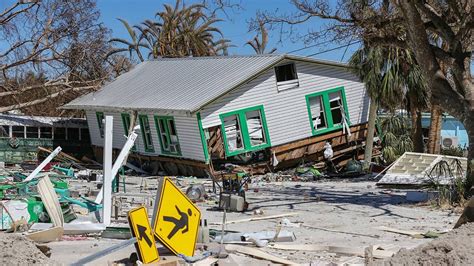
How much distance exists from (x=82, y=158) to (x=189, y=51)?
14.1 meters

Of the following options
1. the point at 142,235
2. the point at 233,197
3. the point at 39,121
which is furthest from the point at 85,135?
the point at 142,235

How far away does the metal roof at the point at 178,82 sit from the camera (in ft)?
84.7

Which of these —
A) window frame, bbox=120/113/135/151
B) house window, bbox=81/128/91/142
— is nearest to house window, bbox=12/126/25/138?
house window, bbox=81/128/91/142

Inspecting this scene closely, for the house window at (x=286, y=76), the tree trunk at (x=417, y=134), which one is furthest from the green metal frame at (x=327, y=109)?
the tree trunk at (x=417, y=134)

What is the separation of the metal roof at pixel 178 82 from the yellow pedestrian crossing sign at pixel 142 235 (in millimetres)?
16251

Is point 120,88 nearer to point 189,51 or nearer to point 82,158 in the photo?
point 82,158

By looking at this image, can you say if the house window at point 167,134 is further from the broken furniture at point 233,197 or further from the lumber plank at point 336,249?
the lumber plank at point 336,249

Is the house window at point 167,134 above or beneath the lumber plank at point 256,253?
above

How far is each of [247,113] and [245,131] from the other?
0.76 meters

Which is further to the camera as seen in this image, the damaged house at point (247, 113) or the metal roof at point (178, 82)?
the metal roof at point (178, 82)

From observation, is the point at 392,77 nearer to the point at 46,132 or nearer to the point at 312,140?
the point at 312,140

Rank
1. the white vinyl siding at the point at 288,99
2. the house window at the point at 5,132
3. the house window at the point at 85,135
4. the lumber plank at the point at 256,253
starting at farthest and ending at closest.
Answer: the house window at the point at 85,135
the house window at the point at 5,132
the white vinyl siding at the point at 288,99
the lumber plank at the point at 256,253

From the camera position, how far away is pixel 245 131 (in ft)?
85.3

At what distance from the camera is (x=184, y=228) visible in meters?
8.50
